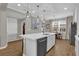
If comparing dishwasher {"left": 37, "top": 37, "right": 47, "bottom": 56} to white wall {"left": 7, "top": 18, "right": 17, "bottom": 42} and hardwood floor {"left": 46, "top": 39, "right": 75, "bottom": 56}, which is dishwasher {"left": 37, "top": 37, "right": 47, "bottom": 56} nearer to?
hardwood floor {"left": 46, "top": 39, "right": 75, "bottom": 56}

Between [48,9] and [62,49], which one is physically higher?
[48,9]

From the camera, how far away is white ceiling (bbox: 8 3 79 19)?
2.19m

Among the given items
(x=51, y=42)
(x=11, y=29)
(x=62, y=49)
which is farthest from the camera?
(x=51, y=42)

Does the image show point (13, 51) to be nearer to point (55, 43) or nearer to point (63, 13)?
point (55, 43)

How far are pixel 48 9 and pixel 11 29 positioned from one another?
0.96m

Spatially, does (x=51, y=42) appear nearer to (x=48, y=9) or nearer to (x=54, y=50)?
(x=54, y=50)

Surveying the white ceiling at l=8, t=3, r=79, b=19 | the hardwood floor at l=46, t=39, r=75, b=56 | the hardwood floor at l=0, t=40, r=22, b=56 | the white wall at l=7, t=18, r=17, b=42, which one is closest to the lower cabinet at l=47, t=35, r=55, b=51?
the hardwood floor at l=46, t=39, r=75, b=56

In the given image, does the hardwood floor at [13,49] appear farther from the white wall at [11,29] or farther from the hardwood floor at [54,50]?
the white wall at [11,29]

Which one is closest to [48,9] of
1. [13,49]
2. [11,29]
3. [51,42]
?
[51,42]

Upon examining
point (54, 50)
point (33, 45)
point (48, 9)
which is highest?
point (48, 9)

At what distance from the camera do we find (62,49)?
2.33 metres

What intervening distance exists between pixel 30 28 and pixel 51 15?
1.93ft

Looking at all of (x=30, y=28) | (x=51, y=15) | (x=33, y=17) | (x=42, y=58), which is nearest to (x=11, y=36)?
(x=30, y=28)

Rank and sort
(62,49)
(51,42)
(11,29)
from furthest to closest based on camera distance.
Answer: (51,42) → (62,49) → (11,29)
